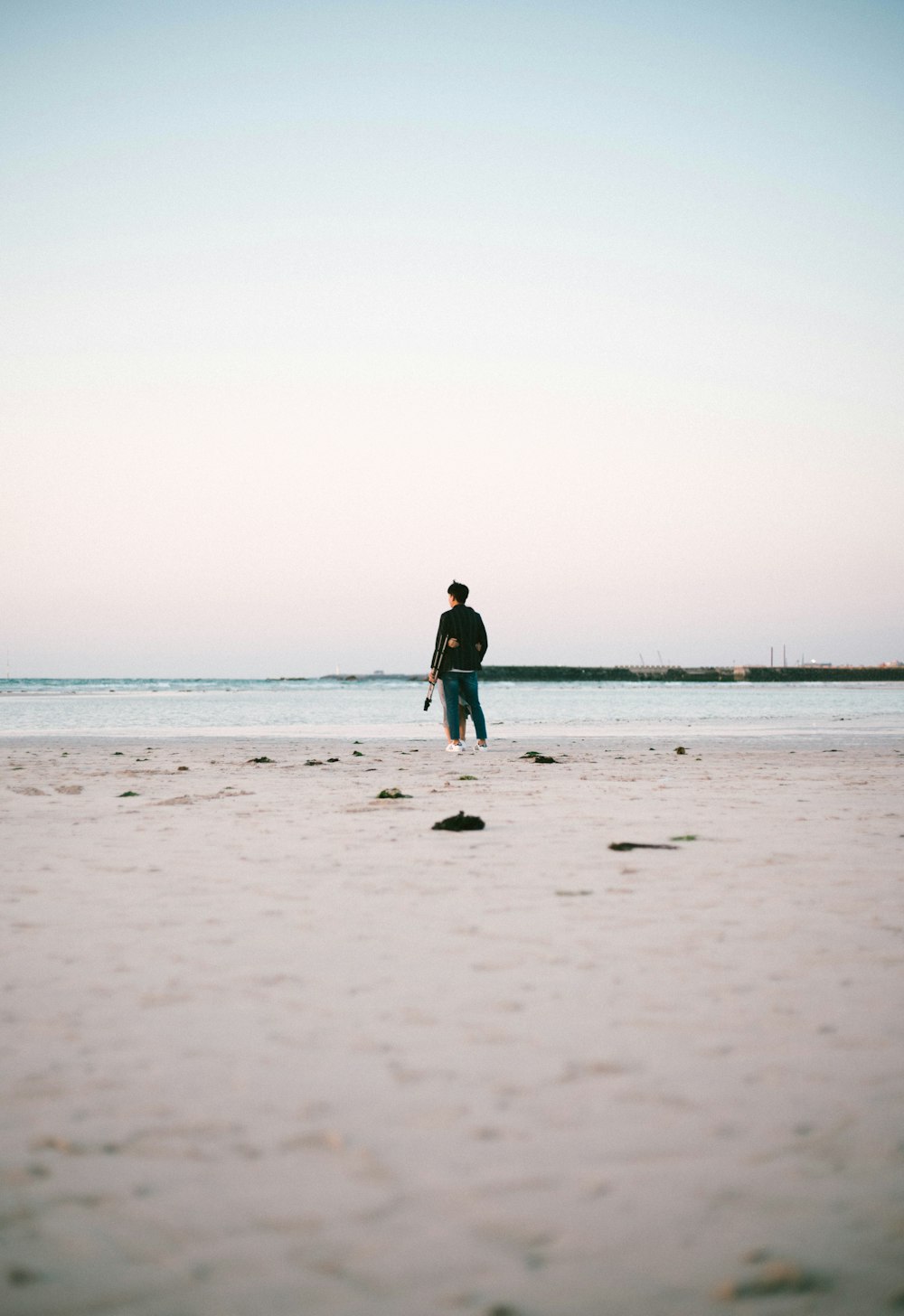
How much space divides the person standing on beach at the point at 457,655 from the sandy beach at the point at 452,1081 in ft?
25.4

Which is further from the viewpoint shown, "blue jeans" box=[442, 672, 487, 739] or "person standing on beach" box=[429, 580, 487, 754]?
"blue jeans" box=[442, 672, 487, 739]

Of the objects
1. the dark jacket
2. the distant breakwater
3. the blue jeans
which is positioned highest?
the dark jacket

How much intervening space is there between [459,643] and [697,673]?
12692cm

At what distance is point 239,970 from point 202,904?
1.04 metres

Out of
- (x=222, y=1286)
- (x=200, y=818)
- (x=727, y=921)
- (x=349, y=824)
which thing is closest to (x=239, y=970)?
(x=222, y=1286)

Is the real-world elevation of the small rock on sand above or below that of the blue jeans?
below

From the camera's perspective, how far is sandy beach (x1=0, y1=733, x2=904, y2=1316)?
184cm

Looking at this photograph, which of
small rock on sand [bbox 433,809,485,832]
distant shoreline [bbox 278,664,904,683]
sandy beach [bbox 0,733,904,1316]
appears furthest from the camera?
distant shoreline [bbox 278,664,904,683]

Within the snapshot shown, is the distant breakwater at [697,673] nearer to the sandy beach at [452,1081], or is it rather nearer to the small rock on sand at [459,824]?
the small rock on sand at [459,824]

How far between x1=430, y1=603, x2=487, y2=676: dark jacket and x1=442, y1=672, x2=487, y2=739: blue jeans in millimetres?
160

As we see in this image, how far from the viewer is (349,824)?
22.5 ft

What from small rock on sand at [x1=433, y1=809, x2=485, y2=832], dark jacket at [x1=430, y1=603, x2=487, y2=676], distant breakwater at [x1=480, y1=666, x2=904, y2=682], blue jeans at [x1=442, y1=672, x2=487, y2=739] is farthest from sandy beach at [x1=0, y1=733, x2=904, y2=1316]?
distant breakwater at [x1=480, y1=666, x2=904, y2=682]

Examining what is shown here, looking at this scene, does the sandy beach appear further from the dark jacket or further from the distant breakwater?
the distant breakwater

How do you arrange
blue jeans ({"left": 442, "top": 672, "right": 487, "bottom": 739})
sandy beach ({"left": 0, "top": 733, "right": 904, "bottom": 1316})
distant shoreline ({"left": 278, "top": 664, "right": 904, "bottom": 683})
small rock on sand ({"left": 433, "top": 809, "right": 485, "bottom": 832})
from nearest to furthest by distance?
sandy beach ({"left": 0, "top": 733, "right": 904, "bottom": 1316}) < small rock on sand ({"left": 433, "top": 809, "right": 485, "bottom": 832}) < blue jeans ({"left": 442, "top": 672, "right": 487, "bottom": 739}) < distant shoreline ({"left": 278, "top": 664, "right": 904, "bottom": 683})
